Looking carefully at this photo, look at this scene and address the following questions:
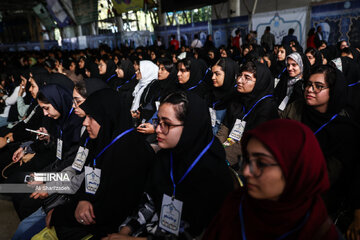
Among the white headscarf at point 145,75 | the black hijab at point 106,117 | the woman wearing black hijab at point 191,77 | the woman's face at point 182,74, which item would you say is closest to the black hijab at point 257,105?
the woman wearing black hijab at point 191,77

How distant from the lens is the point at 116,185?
5.60 ft

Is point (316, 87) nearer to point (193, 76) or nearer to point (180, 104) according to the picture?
point (180, 104)

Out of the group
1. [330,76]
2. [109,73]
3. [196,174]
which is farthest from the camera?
[109,73]

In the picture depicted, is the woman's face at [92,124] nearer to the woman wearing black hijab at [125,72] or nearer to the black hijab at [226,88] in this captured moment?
the black hijab at [226,88]

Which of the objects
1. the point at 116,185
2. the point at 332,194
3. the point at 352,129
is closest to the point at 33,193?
the point at 116,185

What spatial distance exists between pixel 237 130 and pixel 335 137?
1017 millimetres

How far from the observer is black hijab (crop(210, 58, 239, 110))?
135 inches

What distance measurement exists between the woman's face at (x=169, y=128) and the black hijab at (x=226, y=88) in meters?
1.94

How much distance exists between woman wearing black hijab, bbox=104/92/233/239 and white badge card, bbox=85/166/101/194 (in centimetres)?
37

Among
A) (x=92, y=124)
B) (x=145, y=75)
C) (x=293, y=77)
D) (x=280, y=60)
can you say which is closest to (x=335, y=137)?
(x=92, y=124)

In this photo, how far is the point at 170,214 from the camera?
1.54 m

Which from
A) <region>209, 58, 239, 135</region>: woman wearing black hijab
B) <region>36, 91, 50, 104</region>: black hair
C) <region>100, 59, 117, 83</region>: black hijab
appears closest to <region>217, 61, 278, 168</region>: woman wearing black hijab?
<region>209, 58, 239, 135</region>: woman wearing black hijab

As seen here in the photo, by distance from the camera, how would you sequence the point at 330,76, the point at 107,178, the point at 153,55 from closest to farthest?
the point at 107,178, the point at 330,76, the point at 153,55

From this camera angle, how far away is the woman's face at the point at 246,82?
286cm
